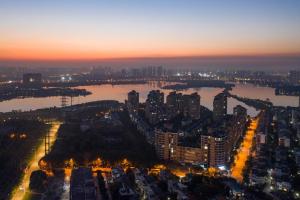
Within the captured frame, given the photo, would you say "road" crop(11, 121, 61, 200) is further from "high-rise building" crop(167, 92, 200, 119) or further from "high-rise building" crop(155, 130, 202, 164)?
"high-rise building" crop(167, 92, 200, 119)

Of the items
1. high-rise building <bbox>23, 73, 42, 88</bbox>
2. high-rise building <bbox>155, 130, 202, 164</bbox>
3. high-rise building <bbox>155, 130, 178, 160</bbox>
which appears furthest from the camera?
high-rise building <bbox>23, 73, 42, 88</bbox>

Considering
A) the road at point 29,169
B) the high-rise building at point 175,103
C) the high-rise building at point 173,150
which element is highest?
the high-rise building at point 175,103

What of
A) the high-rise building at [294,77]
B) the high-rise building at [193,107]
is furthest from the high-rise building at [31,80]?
the high-rise building at [294,77]

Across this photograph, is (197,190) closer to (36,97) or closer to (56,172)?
(56,172)

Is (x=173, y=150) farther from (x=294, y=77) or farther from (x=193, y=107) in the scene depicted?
(x=294, y=77)

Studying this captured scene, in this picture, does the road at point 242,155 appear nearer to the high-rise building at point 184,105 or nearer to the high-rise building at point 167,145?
the high-rise building at point 167,145

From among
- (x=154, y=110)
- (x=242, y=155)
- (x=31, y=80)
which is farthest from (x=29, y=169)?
(x=31, y=80)

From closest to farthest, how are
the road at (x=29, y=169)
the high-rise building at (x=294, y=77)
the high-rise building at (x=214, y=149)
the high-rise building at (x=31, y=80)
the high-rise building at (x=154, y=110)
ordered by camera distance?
the road at (x=29, y=169) < the high-rise building at (x=214, y=149) < the high-rise building at (x=154, y=110) < the high-rise building at (x=31, y=80) < the high-rise building at (x=294, y=77)

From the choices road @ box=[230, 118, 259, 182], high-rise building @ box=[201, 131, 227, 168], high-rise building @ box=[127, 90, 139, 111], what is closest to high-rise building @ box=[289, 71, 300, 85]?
high-rise building @ box=[127, 90, 139, 111]
